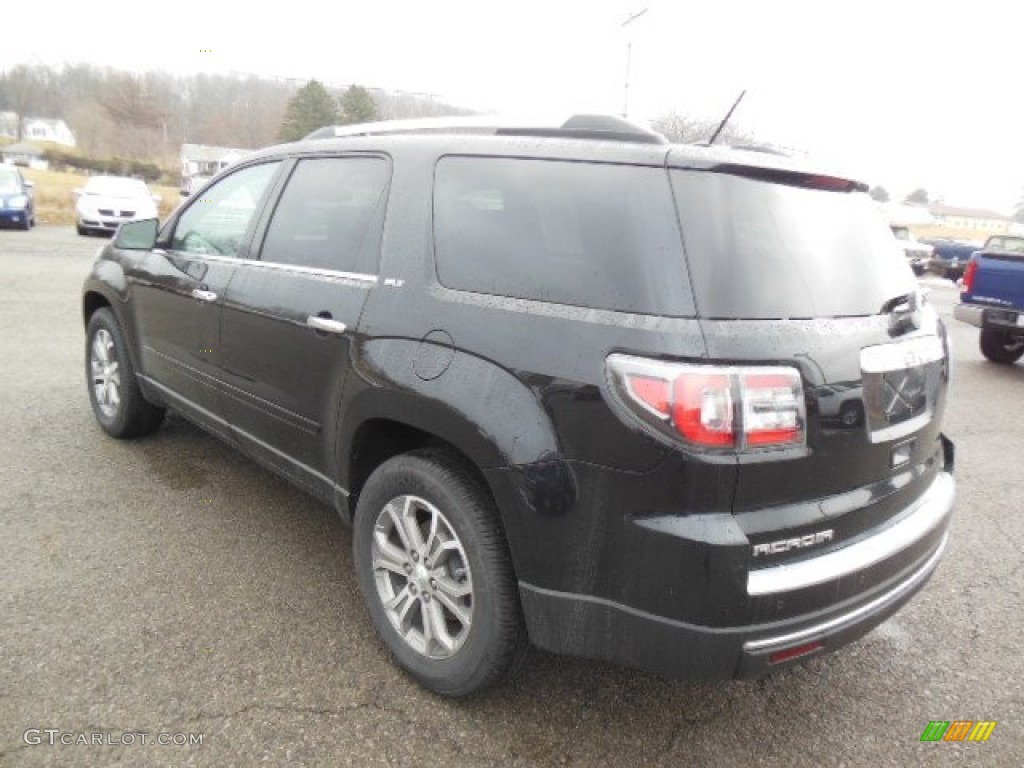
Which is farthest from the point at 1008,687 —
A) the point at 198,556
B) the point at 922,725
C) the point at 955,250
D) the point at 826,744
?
the point at 955,250

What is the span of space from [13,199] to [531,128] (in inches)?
756

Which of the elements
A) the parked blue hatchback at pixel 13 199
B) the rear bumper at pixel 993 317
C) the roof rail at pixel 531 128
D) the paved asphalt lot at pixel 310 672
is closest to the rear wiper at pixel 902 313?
the roof rail at pixel 531 128

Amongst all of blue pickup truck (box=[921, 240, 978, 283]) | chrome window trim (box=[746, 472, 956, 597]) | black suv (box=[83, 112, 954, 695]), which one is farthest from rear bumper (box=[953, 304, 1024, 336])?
blue pickup truck (box=[921, 240, 978, 283])

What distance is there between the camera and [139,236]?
3.96 m

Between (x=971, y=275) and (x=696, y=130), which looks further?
(x=971, y=275)

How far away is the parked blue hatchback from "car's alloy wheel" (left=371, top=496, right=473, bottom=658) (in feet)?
62.4

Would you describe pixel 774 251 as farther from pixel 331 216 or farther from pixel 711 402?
pixel 331 216

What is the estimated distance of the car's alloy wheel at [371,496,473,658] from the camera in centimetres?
231

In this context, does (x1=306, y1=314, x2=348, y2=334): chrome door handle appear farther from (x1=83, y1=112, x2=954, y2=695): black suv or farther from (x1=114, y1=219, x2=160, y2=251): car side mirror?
(x1=114, y1=219, x2=160, y2=251): car side mirror

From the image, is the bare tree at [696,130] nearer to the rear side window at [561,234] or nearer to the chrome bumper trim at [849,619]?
the rear side window at [561,234]

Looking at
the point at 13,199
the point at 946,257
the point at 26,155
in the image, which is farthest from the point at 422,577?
the point at 26,155

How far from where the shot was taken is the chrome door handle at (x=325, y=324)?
8.54ft

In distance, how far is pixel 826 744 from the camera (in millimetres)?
2291

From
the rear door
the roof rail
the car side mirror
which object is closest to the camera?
the roof rail
